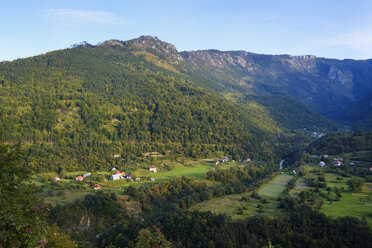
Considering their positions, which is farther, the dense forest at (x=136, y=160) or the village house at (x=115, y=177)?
the village house at (x=115, y=177)

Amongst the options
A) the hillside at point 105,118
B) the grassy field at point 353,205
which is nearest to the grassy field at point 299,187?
the grassy field at point 353,205

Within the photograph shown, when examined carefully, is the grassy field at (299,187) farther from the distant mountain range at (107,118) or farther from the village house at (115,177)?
the village house at (115,177)

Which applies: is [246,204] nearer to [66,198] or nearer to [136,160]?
[66,198]

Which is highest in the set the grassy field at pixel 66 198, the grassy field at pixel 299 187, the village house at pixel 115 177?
the grassy field at pixel 299 187

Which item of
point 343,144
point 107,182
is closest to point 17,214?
point 107,182

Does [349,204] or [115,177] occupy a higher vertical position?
[349,204]

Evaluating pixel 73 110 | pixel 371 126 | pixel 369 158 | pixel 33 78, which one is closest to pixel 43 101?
pixel 73 110
